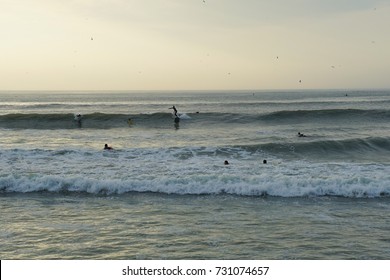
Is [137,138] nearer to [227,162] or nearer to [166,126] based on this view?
[166,126]

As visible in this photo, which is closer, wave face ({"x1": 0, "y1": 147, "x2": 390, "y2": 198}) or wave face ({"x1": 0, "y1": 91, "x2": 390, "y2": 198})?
wave face ({"x1": 0, "y1": 147, "x2": 390, "y2": 198})

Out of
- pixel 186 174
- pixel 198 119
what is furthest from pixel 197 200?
pixel 198 119

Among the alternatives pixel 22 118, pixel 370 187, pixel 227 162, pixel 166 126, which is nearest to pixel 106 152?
pixel 227 162

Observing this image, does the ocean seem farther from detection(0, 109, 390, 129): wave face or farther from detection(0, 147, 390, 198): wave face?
detection(0, 109, 390, 129): wave face

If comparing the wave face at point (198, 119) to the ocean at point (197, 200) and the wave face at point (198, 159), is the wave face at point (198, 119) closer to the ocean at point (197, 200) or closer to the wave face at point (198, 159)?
the wave face at point (198, 159)

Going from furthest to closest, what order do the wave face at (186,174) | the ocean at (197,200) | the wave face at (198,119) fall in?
the wave face at (198,119)
the wave face at (186,174)
the ocean at (197,200)

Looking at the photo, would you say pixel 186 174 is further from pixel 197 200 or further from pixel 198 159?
pixel 198 159

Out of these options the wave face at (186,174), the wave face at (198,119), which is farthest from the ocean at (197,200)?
the wave face at (198,119)

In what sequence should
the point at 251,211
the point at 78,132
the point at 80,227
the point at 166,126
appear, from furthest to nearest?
the point at 166,126, the point at 78,132, the point at 251,211, the point at 80,227

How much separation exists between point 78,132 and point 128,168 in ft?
55.1

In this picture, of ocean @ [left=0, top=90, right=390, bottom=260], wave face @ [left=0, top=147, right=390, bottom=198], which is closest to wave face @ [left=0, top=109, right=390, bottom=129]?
ocean @ [left=0, top=90, right=390, bottom=260]

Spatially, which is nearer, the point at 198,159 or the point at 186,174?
the point at 186,174

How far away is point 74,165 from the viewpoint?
18.4 metres

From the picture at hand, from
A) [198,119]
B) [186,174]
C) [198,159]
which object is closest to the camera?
[186,174]
